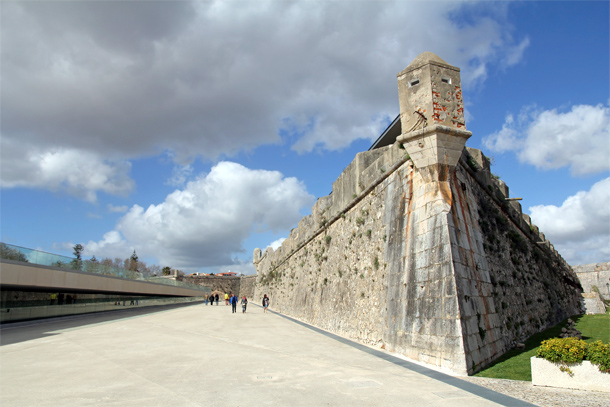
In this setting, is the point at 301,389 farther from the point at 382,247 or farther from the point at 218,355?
the point at 382,247

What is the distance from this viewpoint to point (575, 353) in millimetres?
5980

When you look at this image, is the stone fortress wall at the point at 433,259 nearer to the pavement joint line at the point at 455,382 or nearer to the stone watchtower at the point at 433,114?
the stone watchtower at the point at 433,114

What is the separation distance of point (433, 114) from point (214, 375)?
725cm

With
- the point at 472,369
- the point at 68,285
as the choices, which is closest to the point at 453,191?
the point at 472,369

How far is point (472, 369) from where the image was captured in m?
7.24

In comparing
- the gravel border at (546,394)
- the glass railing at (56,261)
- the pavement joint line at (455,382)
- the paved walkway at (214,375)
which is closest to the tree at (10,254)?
the glass railing at (56,261)

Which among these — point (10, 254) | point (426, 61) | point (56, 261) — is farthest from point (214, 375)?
point (56, 261)

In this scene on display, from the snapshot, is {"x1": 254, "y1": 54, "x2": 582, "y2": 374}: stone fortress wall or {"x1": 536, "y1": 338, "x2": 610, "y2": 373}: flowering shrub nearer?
{"x1": 536, "y1": 338, "x2": 610, "y2": 373}: flowering shrub

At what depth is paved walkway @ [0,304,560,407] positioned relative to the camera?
5.24 meters

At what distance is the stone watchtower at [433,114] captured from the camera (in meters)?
8.91

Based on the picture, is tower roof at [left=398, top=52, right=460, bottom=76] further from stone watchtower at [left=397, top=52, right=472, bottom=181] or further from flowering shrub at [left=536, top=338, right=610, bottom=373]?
flowering shrub at [left=536, top=338, right=610, bottom=373]

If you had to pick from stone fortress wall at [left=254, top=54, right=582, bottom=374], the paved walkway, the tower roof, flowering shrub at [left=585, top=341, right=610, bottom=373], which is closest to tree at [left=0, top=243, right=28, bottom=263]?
the paved walkway

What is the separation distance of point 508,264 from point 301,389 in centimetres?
880

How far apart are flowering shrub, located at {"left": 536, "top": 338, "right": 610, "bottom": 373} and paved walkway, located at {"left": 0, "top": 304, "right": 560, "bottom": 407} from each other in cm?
121
